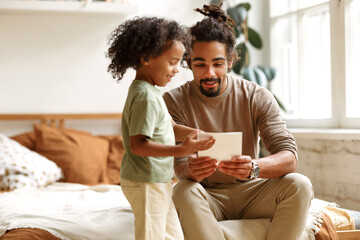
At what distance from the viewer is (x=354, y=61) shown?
2.83 m

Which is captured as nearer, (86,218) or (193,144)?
(193,144)

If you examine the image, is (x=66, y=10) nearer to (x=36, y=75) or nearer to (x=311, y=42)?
(x=36, y=75)

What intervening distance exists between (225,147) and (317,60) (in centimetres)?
188

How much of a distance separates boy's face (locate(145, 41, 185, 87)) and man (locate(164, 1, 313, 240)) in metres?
0.32

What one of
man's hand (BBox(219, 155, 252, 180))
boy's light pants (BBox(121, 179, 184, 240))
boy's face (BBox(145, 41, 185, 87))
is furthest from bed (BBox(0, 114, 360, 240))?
boy's face (BBox(145, 41, 185, 87))

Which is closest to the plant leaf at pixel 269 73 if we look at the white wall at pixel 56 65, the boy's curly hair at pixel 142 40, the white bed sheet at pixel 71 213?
the white wall at pixel 56 65

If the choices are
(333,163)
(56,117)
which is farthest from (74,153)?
(333,163)

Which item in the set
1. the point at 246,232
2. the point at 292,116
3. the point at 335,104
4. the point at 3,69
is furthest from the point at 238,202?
the point at 3,69

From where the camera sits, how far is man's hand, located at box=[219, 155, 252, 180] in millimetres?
1608

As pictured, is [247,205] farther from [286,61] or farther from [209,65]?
[286,61]

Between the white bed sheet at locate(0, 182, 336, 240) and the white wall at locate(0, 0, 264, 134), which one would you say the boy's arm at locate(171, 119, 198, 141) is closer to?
the white bed sheet at locate(0, 182, 336, 240)

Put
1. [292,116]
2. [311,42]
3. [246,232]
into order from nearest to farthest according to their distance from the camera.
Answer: [246,232] → [311,42] → [292,116]

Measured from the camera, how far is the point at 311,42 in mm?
3225

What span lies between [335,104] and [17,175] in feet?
6.61
